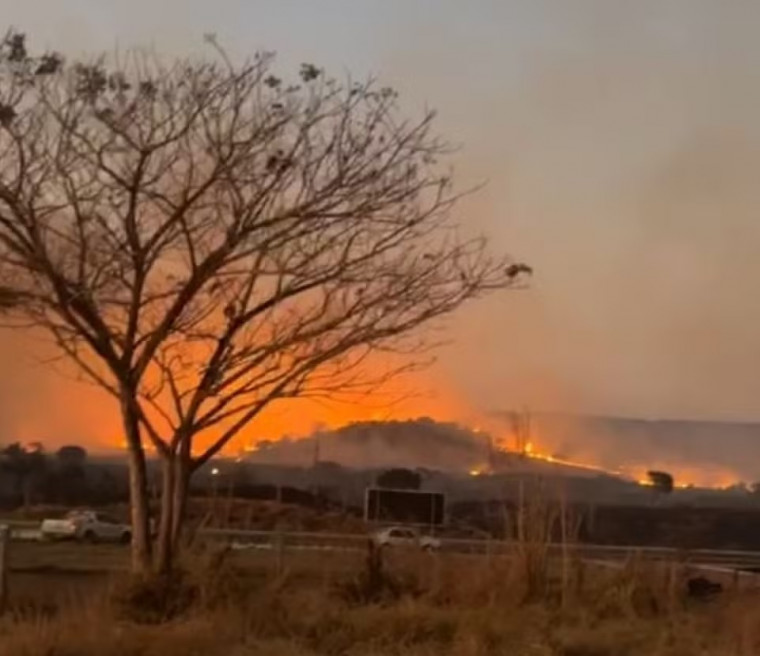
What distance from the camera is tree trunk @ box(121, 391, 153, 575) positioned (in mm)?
18844

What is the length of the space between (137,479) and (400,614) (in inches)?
A: 188

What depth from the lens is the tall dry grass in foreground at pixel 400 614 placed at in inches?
529

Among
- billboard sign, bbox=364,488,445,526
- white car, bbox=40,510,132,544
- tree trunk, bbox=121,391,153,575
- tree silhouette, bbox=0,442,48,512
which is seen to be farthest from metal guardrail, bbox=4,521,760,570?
tree silhouette, bbox=0,442,48,512

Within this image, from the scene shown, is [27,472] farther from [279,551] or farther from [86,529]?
[279,551]

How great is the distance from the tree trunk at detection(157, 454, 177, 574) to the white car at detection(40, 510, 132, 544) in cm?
2306

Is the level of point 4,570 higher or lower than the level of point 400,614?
higher

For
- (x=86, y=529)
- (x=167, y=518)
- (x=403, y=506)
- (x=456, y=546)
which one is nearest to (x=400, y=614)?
(x=167, y=518)

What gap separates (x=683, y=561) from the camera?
1997 cm

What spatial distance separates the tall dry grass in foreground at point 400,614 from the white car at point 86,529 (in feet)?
80.7

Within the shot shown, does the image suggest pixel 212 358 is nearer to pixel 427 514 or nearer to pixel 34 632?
pixel 34 632

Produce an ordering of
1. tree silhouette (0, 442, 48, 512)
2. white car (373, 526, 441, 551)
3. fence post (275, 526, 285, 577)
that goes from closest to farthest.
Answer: fence post (275, 526, 285, 577) → white car (373, 526, 441, 551) → tree silhouette (0, 442, 48, 512)

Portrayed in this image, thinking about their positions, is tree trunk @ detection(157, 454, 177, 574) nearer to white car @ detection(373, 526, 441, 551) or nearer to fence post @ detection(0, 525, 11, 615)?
fence post @ detection(0, 525, 11, 615)

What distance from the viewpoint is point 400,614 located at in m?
15.5

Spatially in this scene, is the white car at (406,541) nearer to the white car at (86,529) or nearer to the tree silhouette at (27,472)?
the white car at (86,529)
